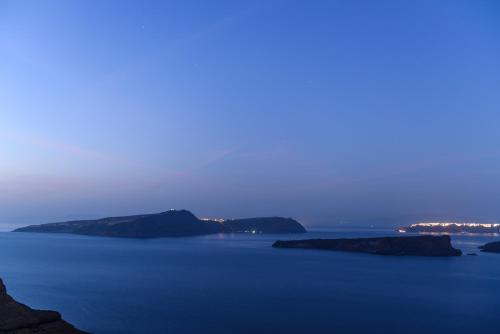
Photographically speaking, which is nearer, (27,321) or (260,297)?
(27,321)

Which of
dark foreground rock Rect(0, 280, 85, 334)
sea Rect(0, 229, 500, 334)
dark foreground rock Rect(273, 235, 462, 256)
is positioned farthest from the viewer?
dark foreground rock Rect(273, 235, 462, 256)

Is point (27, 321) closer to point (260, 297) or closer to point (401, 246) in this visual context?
point (260, 297)

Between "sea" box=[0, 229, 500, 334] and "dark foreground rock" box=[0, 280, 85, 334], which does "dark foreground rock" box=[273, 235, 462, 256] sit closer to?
"sea" box=[0, 229, 500, 334]

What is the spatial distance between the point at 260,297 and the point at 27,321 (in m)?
23.3

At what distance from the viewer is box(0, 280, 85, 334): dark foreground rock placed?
21.8m

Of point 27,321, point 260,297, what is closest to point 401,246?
point 260,297

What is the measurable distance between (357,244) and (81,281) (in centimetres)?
7710

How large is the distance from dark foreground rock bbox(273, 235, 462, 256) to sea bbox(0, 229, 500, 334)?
1042 inches

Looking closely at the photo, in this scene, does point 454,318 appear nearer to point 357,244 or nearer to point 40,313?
point 40,313

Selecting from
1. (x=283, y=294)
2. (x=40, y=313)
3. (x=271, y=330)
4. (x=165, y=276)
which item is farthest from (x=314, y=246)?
(x=40, y=313)

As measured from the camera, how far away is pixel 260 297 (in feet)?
136

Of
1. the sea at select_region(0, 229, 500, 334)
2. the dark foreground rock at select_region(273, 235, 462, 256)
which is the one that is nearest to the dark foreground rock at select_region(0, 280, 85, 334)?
the sea at select_region(0, 229, 500, 334)

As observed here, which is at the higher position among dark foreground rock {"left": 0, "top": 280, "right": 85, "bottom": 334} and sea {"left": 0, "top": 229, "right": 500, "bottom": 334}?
dark foreground rock {"left": 0, "top": 280, "right": 85, "bottom": 334}

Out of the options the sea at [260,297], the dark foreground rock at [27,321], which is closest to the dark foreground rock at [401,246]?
the sea at [260,297]
